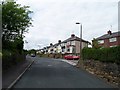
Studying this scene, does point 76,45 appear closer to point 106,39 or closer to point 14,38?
point 106,39

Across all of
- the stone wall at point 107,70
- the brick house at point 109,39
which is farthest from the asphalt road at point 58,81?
the brick house at point 109,39

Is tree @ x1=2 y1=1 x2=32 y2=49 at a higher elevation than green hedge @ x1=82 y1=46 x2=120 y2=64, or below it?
higher

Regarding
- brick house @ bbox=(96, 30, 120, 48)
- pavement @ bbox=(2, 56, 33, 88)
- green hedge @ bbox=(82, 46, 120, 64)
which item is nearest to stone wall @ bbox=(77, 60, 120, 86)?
green hedge @ bbox=(82, 46, 120, 64)

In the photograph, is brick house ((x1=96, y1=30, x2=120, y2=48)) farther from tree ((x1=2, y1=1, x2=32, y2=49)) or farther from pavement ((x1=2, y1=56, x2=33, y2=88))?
pavement ((x1=2, y1=56, x2=33, y2=88))

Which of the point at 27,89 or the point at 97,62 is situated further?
A: the point at 97,62

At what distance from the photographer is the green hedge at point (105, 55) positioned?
81.7 feet

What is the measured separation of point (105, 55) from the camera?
29.5 meters

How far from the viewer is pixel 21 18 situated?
30.5m

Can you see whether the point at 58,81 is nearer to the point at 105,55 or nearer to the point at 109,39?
the point at 105,55

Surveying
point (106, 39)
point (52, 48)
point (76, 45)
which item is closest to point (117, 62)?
point (106, 39)

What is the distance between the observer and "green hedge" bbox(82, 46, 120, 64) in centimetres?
2491

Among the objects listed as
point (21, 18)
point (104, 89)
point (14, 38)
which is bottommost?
point (104, 89)

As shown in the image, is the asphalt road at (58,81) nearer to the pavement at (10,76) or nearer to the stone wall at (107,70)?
the pavement at (10,76)

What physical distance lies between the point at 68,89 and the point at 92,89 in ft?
4.74
